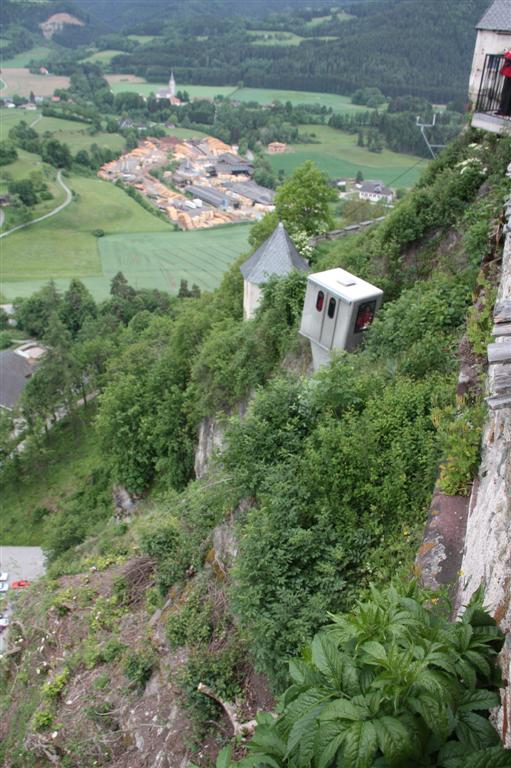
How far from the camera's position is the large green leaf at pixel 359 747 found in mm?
3389

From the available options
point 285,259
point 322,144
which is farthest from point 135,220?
point 285,259

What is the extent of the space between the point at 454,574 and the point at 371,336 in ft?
26.4

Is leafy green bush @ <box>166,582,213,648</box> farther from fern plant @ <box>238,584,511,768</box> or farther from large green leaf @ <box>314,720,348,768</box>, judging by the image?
large green leaf @ <box>314,720,348,768</box>

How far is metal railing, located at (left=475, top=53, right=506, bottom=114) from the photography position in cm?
1781

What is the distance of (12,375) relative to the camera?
170 feet

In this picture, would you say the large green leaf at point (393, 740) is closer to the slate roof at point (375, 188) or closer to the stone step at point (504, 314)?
the stone step at point (504, 314)

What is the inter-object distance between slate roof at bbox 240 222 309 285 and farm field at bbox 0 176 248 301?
171 ft

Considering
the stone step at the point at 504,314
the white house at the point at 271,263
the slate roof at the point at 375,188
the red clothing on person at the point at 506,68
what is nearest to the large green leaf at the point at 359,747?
the stone step at the point at 504,314

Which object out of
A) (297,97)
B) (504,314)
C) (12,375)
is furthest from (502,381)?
(297,97)

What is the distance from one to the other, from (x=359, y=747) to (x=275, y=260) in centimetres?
1948

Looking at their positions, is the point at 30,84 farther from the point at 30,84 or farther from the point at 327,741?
the point at 327,741

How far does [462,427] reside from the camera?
771 centimetres

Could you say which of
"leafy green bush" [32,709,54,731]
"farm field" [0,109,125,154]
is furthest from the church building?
"leafy green bush" [32,709,54,731]

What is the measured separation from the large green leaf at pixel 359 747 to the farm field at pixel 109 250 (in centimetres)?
7080
